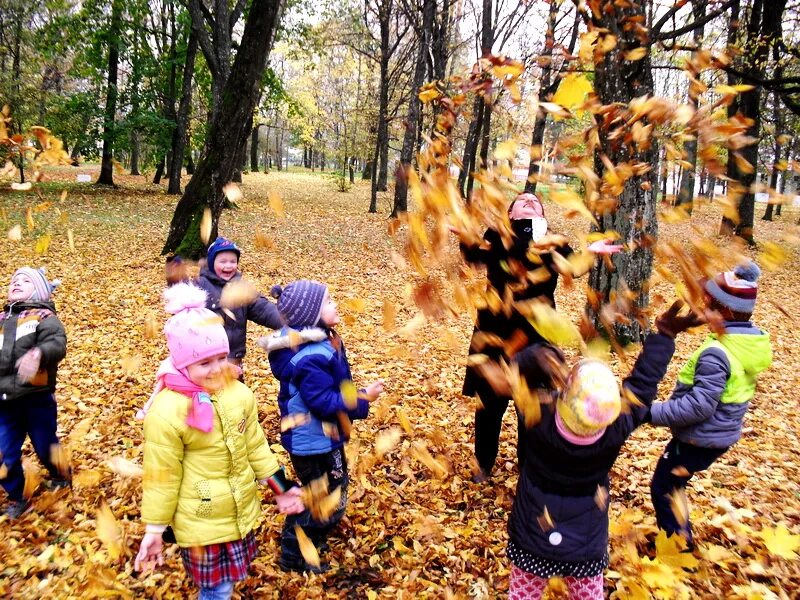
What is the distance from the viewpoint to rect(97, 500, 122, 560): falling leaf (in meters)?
3.26

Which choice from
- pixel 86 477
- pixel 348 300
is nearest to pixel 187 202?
pixel 348 300

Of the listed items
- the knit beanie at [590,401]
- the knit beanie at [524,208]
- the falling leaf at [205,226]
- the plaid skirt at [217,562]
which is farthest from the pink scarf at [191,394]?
the falling leaf at [205,226]

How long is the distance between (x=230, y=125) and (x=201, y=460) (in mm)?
8039

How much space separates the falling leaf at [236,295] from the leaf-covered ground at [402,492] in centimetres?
41

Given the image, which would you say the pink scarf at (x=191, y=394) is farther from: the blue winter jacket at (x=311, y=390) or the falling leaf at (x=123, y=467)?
the falling leaf at (x=123, y=467)

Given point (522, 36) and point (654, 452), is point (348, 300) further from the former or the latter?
point (522, 36)

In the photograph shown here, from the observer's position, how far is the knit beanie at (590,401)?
2.10 meters

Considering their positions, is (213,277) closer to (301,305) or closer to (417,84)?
(301,305)

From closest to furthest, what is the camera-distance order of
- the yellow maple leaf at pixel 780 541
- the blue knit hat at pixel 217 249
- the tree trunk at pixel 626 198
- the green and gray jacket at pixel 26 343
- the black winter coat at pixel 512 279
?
the yellow maple leaf at pixel 780 541
the green and gray jacket at pixel 26 343
the black winter coat at pixel 512 279
the blue knit hat at pixel 217 249
the tree trunk at pixel 626 198

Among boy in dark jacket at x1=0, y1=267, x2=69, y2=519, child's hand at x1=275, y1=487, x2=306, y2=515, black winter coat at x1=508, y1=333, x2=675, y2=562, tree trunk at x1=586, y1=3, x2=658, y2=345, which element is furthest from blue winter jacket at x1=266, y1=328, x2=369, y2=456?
tree trunk at x1=586, y1=3, x2=658, y2=345

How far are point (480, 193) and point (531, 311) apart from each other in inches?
32.9

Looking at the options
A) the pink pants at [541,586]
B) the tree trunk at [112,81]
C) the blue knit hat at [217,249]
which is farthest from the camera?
the tree trunk at [112,81]

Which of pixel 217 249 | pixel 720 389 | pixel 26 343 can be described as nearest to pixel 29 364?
pixel 26 343

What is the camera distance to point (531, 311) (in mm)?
3371
